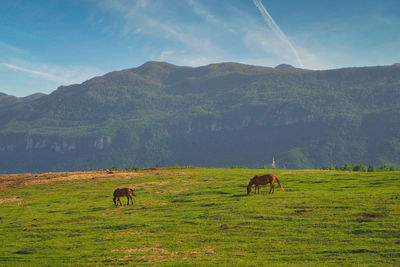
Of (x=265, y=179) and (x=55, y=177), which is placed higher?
(x=265, y=179)

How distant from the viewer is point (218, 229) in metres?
20.4

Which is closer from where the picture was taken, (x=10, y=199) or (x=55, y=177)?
(x=10, y=199)

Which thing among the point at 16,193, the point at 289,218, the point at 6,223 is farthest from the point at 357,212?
the point at 16,193

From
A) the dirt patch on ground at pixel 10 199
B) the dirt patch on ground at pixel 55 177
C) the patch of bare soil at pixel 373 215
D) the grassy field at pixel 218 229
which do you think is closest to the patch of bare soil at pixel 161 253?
the grassy field at pixel 218 229

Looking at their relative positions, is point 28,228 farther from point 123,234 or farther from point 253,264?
point 253,264

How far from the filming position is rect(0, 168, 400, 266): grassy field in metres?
16.0

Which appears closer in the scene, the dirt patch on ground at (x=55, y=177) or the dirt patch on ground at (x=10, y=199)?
the dirt patch on ground at (x=10, y=199)

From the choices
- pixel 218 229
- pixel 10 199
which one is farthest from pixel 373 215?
pixel 10 199

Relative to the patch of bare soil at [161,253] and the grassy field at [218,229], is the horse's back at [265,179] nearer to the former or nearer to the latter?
the grassy field at [218,229]

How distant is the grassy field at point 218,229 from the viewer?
16.0m

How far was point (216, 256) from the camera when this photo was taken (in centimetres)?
1628

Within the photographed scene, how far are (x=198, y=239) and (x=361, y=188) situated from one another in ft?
53.7

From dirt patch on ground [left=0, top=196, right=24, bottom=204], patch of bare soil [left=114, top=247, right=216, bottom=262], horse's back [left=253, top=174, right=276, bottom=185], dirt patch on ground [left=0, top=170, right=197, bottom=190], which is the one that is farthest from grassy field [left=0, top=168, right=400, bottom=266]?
dirt patch on ground [left=0, top=170, right=197, bottom=190]

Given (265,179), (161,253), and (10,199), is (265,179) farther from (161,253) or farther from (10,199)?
(10,199)
